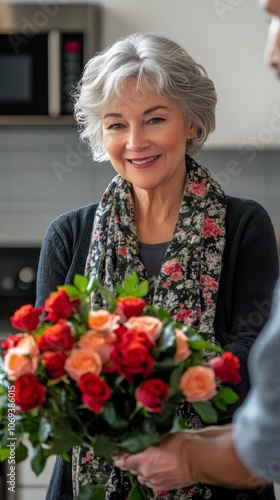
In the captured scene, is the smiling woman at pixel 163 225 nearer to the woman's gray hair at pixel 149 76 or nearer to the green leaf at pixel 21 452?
the woman's gray hair at pixel 149 76

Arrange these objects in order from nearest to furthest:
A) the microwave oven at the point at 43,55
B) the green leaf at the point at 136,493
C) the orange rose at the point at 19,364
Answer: the orange rose at the point at 19,364 → the green leaf at the point at 136,493 → the microwave oven at the point at 43,55

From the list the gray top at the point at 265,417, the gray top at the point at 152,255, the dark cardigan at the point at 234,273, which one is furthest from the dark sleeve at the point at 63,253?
the gray top at the point at 265,417

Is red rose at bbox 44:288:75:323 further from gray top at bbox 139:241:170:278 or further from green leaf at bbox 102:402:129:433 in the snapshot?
gray top at bbox 139:241:170:278

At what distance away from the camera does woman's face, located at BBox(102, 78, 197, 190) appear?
164cm

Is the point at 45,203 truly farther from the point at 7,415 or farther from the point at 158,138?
the point at 7,415

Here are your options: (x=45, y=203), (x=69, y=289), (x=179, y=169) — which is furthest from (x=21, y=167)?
(x=69, y=289)

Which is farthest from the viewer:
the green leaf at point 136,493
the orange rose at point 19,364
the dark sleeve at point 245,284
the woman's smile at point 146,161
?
the woman's smile at point 146,161

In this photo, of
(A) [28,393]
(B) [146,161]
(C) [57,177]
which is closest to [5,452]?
(A) [28,393]

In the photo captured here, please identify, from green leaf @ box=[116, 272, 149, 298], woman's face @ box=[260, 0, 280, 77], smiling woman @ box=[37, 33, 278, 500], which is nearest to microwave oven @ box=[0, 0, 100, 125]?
smiling woman @ box=[37, 33, 278, 500]

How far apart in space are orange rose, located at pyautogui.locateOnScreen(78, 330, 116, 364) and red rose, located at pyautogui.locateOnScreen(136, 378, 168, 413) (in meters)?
0.06

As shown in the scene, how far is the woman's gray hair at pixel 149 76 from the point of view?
5.38 feet

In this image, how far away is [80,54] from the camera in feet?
8.94

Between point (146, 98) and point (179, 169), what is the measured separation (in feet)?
0.60

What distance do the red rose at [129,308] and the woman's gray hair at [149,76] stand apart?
23.4 inches
